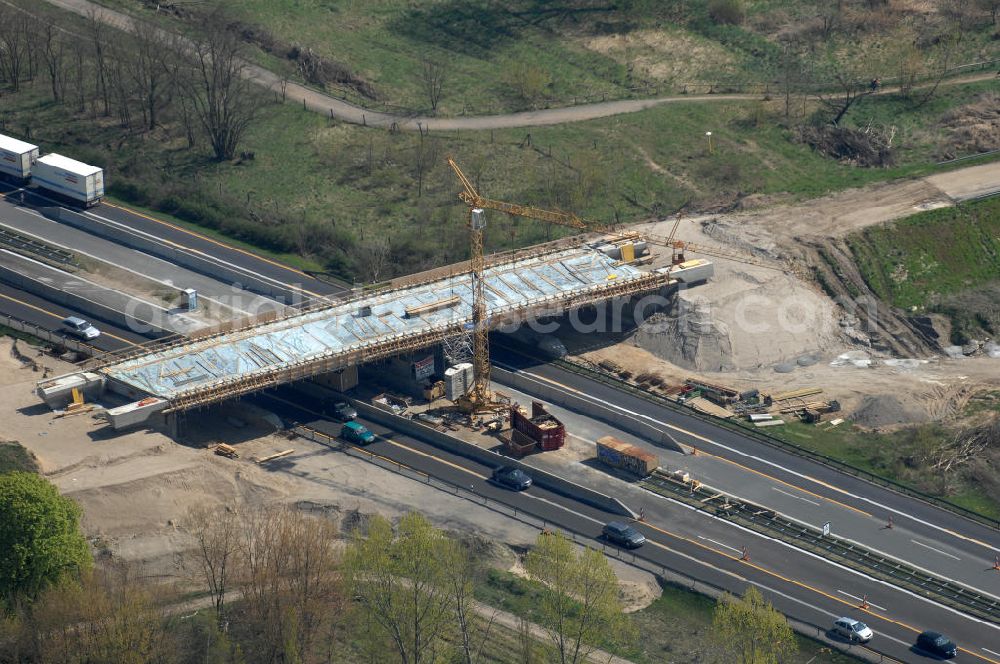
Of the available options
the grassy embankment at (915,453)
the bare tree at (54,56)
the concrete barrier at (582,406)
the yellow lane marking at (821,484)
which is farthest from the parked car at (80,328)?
the grassy embankment at (915,453)

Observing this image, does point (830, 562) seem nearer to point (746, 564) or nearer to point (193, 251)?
point (746, 564)

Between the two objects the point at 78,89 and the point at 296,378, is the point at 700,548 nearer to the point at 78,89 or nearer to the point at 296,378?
the point at 296,378

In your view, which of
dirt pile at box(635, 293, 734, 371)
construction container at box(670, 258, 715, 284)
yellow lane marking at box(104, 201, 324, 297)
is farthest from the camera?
yellow lane marking at box(104, 201, 324, 297)

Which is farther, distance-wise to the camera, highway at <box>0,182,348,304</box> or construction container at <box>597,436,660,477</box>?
highway at <box>0,182,348,304</box>

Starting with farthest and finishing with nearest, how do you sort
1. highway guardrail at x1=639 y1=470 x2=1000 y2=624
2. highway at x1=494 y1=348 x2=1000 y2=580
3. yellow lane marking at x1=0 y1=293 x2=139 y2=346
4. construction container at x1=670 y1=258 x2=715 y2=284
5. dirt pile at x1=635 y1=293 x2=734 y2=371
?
construction container at x1=670 y1=258 x2=715 y2=284 < dirt pile at x1=635 y1=293 x2=734 y2=371 < yellow lane marking at x1=0 y1=293 x2=139 y2=346 < highway at x1=494 y1=348 x2=1000 y2=580 < highway guardrail at x1=639 y1=470 x2=1000 y2=624

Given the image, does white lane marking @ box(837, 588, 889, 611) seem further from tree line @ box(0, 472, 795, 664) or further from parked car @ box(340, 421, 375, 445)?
parked car @ box(340, 421, 375, 445)

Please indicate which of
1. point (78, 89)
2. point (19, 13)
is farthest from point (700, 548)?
point (19, 13)

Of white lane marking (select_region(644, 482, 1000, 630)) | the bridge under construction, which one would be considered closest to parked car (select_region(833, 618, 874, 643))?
white lane marking (select_region(644, 482, 1000, 630))
